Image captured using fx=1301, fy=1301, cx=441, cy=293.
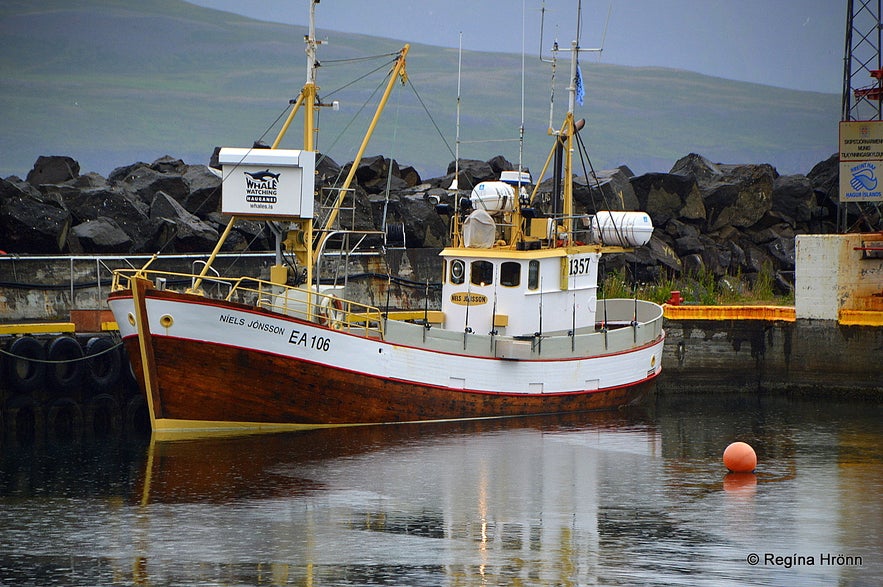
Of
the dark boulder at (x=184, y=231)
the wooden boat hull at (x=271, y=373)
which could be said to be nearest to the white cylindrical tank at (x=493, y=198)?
the wooden boat hull at (x=271, y=373)

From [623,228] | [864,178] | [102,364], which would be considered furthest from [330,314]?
[864,178]

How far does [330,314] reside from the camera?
24.8 meters

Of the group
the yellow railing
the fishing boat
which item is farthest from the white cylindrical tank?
the yellow railing

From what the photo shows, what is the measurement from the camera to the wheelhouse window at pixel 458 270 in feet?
90.4

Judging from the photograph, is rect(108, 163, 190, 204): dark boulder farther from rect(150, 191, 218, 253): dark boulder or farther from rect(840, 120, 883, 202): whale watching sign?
rect(840, 120, 883, 202): whale watching sign

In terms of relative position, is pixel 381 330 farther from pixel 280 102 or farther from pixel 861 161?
pixel 280 102

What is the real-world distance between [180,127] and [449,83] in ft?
91.7

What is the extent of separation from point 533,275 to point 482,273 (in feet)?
3.57

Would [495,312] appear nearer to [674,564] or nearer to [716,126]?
[674,564]

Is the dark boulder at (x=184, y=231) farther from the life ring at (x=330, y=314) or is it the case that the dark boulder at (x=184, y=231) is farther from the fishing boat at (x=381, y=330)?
the life ring at (x=330, y=314)

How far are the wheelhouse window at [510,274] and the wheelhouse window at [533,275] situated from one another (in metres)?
0.23

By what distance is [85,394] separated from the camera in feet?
83.6

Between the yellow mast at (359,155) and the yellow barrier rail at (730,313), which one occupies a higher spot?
the yellow mast at (359,155)

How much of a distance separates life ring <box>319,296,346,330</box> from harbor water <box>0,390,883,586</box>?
2.03m
